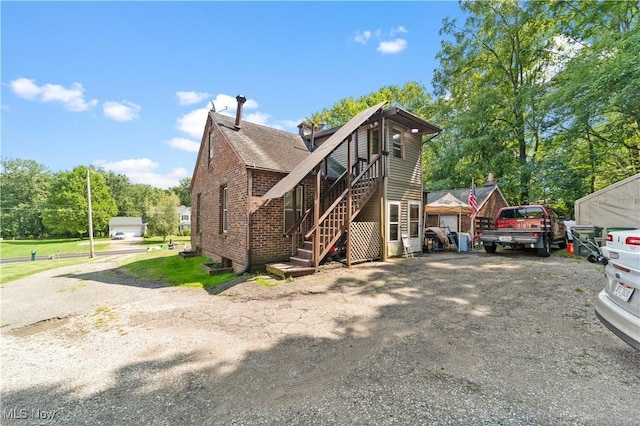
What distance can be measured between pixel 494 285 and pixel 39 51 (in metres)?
15.6

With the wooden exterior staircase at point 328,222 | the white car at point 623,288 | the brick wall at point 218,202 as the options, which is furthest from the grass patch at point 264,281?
the white car at point 623,288

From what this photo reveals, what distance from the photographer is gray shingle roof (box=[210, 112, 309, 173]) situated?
9586 mm

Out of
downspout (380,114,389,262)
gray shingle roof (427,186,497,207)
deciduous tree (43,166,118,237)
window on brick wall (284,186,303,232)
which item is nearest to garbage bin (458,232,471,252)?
downspout (380,114,389,262)

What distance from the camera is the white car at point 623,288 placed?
107 inches

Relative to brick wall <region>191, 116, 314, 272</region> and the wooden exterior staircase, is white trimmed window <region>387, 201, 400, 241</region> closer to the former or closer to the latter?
the wooden exterior staircase

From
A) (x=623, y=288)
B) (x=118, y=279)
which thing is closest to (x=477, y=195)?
(x=623, y=288)

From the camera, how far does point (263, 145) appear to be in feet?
36.5

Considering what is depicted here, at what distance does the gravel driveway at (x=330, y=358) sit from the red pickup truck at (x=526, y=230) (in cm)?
368

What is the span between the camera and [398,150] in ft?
38.4

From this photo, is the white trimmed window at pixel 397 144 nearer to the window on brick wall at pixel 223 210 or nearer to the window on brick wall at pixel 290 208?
the window on brick wall at pixel 290 208

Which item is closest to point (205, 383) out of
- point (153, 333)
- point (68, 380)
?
point (68, 380)

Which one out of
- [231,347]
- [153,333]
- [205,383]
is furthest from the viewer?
[153,333]

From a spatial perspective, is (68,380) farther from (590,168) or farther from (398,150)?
(590,168)

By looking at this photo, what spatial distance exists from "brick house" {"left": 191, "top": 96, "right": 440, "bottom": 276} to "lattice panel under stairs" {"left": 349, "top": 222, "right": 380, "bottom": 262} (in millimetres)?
37
